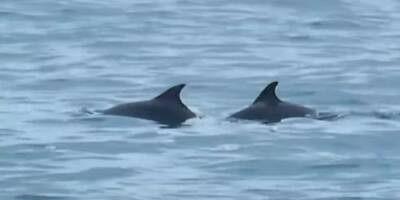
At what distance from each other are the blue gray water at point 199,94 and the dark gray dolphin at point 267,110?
0.61ft

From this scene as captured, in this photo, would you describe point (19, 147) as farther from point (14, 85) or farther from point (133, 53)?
point (133, 53)

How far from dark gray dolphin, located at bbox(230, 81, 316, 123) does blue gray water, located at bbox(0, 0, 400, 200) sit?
19 cm

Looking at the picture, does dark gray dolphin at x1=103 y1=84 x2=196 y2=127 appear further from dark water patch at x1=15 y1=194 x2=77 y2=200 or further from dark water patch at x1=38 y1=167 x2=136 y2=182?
dark water patch at x1=15 y1=194 x2=77 y2=200

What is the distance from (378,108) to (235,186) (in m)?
4.62

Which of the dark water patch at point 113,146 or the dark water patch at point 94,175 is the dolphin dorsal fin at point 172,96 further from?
the dark water patch at point 94,175

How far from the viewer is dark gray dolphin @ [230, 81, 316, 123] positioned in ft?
64.5

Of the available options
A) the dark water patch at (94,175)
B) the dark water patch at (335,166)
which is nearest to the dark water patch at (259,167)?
the dark water patch at (335,166)

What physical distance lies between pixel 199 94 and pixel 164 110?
2057mm

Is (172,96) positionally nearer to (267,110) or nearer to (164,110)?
(164,110)

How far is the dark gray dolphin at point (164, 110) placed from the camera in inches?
771

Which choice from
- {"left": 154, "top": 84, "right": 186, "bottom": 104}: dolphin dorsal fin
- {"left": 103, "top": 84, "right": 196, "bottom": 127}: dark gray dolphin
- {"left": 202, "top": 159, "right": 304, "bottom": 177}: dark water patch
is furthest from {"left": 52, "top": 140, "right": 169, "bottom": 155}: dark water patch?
{"left": 154, "top": 84, "right": 186, "bottom": 104}: dolphin dorsal fin

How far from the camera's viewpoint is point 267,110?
64.8ft

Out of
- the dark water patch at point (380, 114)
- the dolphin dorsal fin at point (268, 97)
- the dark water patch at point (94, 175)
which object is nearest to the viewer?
the dark water patch at point (94, 175)

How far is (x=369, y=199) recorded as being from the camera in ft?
53.1
